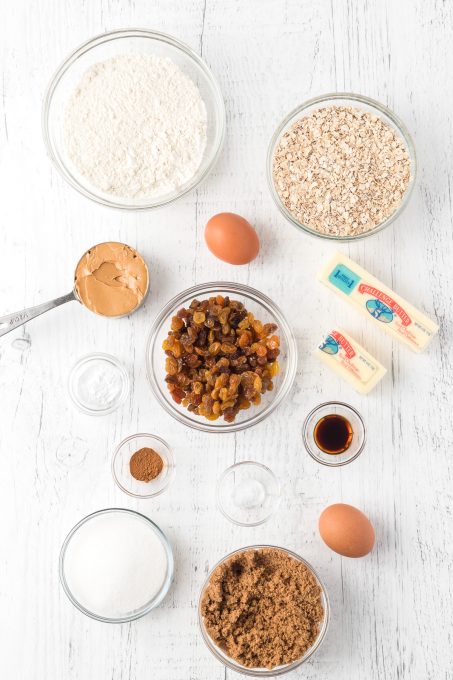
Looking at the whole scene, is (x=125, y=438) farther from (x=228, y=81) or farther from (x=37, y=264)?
(x=228, y=81)

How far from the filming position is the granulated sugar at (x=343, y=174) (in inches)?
72.9

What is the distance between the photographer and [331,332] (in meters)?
1.90

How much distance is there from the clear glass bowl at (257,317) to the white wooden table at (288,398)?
0.06 meters

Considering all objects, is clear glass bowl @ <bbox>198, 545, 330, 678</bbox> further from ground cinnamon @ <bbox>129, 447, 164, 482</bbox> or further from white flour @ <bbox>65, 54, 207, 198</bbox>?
white flour @ <bbox>65, 54, 207, 198</bbox>

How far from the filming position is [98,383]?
6.41 ft

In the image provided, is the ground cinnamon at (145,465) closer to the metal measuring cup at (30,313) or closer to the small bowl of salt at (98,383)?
the small bowl of salt at (98,383)

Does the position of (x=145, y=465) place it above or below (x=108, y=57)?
below

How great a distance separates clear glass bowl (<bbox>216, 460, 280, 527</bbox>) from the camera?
76.0 inches

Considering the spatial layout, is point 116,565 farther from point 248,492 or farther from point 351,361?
point 351,361

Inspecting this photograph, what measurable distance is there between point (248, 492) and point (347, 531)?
12.1 inches

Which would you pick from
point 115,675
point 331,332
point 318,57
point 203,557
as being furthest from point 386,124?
point 115,675

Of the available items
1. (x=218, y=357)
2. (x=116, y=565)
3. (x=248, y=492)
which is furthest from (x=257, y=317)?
(x=116, y=565)

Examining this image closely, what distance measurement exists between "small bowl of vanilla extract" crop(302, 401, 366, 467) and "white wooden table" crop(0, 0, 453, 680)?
3 cm

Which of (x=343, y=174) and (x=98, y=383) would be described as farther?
(x=98, y=383)
